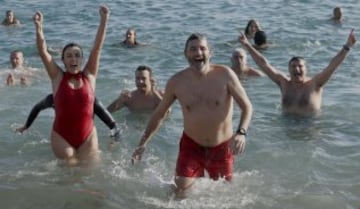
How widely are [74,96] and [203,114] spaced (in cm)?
168

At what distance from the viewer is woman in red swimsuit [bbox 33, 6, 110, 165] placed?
292 inches

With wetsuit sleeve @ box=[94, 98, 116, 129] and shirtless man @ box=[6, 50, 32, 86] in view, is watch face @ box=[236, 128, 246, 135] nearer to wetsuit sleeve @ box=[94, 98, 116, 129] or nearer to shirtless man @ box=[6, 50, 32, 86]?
wetsuit sleeve @ box=[94, 98, 116, 129]

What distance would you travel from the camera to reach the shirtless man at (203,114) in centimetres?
665

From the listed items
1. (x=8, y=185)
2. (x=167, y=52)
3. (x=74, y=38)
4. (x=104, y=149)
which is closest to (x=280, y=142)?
(x=104, y=149)

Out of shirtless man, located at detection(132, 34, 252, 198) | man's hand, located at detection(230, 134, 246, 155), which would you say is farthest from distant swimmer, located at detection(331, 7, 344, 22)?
man's hand, located at detection(230, 134, 246, 155)

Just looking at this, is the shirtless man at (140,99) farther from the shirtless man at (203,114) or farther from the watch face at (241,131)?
the watch face at (241,131)

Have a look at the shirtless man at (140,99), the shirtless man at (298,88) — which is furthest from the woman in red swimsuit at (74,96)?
the shirtless man at (298,88)

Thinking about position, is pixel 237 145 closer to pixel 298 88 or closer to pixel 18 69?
pixel 298 88

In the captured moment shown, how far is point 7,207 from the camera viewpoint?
23.4 ft

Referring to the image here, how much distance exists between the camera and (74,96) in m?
7.57

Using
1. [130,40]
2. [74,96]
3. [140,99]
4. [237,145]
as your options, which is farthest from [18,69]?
[237,145]

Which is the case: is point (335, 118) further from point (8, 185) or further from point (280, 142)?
point (8, 185)

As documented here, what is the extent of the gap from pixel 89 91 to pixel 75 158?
0.93 meters

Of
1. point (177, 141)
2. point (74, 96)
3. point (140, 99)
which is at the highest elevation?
point (74, 96)
